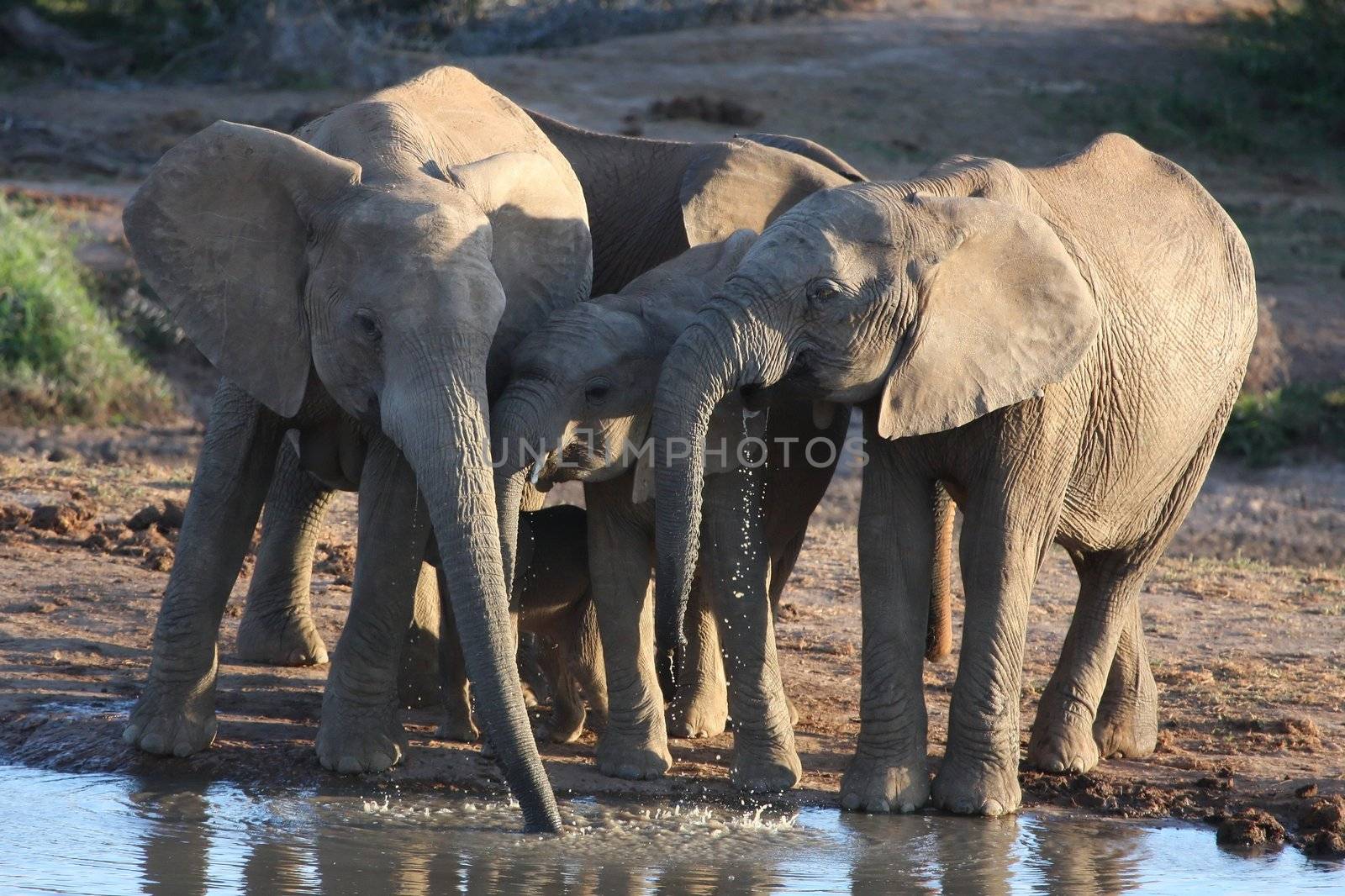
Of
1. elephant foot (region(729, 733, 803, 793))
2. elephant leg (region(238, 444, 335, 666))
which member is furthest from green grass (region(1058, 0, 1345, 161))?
elephant foot (region(729, 733, 803, 793))

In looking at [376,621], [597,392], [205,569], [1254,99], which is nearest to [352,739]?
[376,621]

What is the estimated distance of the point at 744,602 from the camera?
211 inches

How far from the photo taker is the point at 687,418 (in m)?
4.80

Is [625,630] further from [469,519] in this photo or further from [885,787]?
[469,519]

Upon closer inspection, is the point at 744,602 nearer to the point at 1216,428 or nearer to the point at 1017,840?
the point at 1017,840

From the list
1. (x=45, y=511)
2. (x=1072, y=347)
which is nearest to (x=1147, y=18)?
(x=45, y=511)

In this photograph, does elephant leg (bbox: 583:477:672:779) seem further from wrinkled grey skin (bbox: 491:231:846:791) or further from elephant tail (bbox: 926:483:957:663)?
elephant tail (bbox: 926:483:957:663)

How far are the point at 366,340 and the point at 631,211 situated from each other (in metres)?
2.17

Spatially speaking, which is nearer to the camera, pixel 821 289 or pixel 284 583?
pixel 821 289

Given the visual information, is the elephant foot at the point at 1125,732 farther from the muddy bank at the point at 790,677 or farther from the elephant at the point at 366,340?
the elephant at the point at 366,340

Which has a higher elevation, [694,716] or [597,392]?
[597,392]

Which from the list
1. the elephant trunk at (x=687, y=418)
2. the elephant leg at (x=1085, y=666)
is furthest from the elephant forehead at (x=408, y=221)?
the elephant leg at (x=1085, y=666)

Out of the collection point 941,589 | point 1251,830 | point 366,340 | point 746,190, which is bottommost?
point 1251,830

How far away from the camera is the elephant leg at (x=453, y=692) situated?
229 inches
